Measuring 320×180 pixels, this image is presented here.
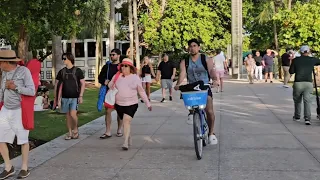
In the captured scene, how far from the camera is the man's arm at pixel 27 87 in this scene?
5992 millimetres

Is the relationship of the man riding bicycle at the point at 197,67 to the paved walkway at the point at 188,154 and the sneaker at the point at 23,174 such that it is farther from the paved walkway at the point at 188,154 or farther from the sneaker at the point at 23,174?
the sneaker at the point at 23,174

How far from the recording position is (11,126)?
6.15 meters

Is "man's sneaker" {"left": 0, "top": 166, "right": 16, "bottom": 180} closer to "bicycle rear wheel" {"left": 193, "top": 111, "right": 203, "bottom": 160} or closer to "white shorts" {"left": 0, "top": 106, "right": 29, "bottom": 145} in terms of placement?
"white shorts" {"left": 0, "top": 106, "right": 29, "bottom": 145}

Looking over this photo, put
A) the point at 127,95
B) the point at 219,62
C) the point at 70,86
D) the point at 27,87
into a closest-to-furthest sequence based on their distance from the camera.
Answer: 1. the point at 27,87
2. the point at 127,95
3. the point at 70,86
4. the point at 219,62

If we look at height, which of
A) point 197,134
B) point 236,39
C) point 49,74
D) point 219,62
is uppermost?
point 236,39

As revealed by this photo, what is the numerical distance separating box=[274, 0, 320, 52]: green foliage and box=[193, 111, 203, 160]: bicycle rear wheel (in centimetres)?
1817

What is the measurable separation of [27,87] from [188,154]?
2740 mm

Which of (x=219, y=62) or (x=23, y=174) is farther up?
(x=219, y=62)

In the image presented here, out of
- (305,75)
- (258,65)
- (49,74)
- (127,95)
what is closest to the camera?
(127,95)

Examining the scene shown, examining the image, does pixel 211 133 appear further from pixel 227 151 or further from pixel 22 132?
pixel 22 132

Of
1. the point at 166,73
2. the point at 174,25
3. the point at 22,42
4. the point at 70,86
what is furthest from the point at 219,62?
the point at 174,25

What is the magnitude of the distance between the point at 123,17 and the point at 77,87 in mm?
30051

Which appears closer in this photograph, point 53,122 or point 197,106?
point 197,106

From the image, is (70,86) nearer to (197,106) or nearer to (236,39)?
(197,106)
